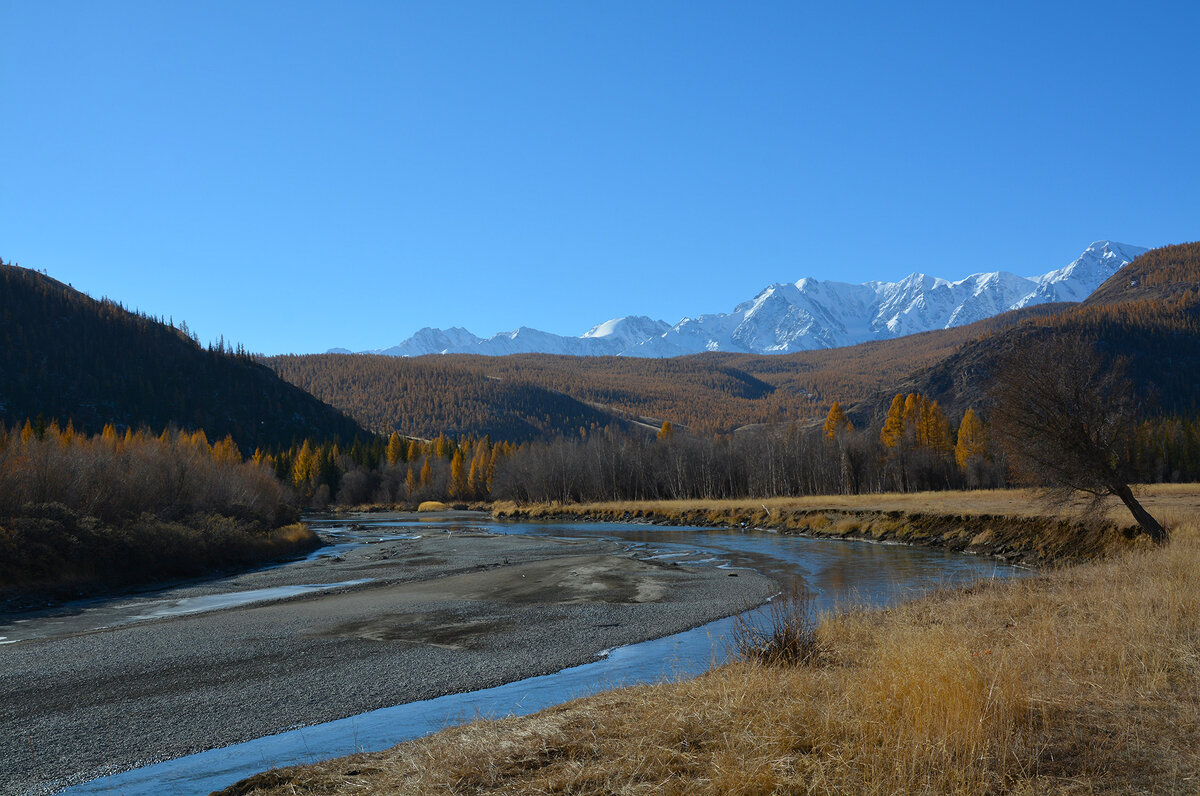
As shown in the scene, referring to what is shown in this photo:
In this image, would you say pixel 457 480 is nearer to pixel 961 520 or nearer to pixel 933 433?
pixel 933 433

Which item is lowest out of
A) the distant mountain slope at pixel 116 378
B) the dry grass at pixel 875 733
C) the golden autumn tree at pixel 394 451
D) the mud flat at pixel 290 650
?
the mud flat at pixel 290 650

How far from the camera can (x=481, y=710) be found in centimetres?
1221

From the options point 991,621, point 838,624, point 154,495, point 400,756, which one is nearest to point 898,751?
point 400,756

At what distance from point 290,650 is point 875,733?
620 inches

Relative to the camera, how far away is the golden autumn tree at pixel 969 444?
303ft

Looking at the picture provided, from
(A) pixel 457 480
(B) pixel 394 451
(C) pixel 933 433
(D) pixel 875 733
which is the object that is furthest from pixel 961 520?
(B) pixel 394 451

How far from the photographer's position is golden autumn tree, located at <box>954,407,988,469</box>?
3633 inches

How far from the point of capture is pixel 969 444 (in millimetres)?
96188

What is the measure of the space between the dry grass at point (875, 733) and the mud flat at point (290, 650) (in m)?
4.98

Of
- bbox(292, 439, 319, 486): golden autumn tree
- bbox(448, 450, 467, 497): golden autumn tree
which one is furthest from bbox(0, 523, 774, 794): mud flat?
bbox(292, 439, 319, 486): golden autumn tree

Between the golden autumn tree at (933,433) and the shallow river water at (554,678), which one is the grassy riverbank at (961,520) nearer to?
the shallow river water at (554,678)

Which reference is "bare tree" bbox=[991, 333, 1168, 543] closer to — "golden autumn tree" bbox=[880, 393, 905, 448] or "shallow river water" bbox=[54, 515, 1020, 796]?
"shallow river water" bbox=[54, 515, 1020, 796]

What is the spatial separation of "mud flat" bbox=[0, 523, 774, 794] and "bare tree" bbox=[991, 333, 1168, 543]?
10658 millimetres

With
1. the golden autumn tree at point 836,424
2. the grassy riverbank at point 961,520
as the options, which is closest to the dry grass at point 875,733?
the grassy riverbank at point 961,520
